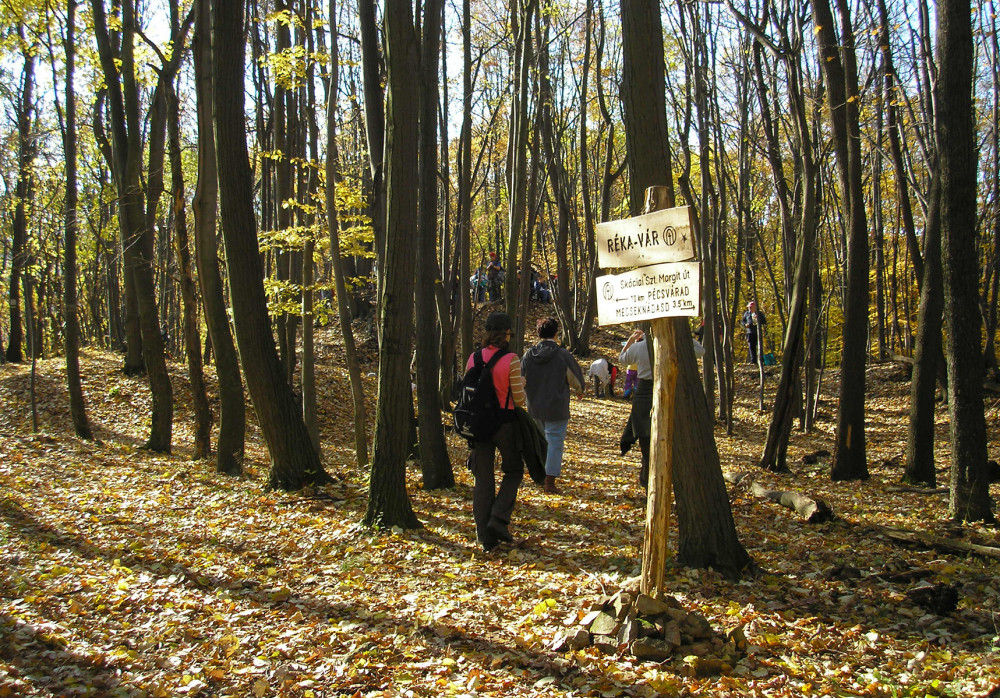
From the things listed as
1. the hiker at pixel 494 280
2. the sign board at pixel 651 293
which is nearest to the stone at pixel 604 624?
the sign board at pixel 651 293

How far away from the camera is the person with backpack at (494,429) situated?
6035 mm

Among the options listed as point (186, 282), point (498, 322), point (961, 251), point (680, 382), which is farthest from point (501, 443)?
point (186, 282)

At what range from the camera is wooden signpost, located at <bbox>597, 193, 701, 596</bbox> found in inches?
162

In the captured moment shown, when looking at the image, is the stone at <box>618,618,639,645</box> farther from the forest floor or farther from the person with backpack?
the person with backpack

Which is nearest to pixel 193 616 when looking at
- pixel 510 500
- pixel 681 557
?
pixel 510 500

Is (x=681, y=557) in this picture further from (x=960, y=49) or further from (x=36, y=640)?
(x=960, y=49)

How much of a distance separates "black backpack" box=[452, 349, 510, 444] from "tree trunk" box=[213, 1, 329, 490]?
10.3 feet

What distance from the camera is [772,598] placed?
500 centimetres

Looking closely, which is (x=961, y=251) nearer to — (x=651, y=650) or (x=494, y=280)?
(x=651, y=650)

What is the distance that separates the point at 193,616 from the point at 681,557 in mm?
3504

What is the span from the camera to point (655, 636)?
13.5 ft

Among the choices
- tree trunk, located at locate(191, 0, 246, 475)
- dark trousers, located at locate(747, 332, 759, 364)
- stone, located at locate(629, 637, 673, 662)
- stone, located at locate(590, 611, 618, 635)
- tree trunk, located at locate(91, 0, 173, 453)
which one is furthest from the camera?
dark trousers, located at locate(747, 332, 759, 364)

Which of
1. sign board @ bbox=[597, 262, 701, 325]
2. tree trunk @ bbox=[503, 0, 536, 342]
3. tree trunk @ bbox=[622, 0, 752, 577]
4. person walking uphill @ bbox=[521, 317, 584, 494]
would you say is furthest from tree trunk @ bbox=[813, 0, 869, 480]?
sign board @ bbox=[597, 262, 701, 325]

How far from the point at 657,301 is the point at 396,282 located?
10.2 feet
